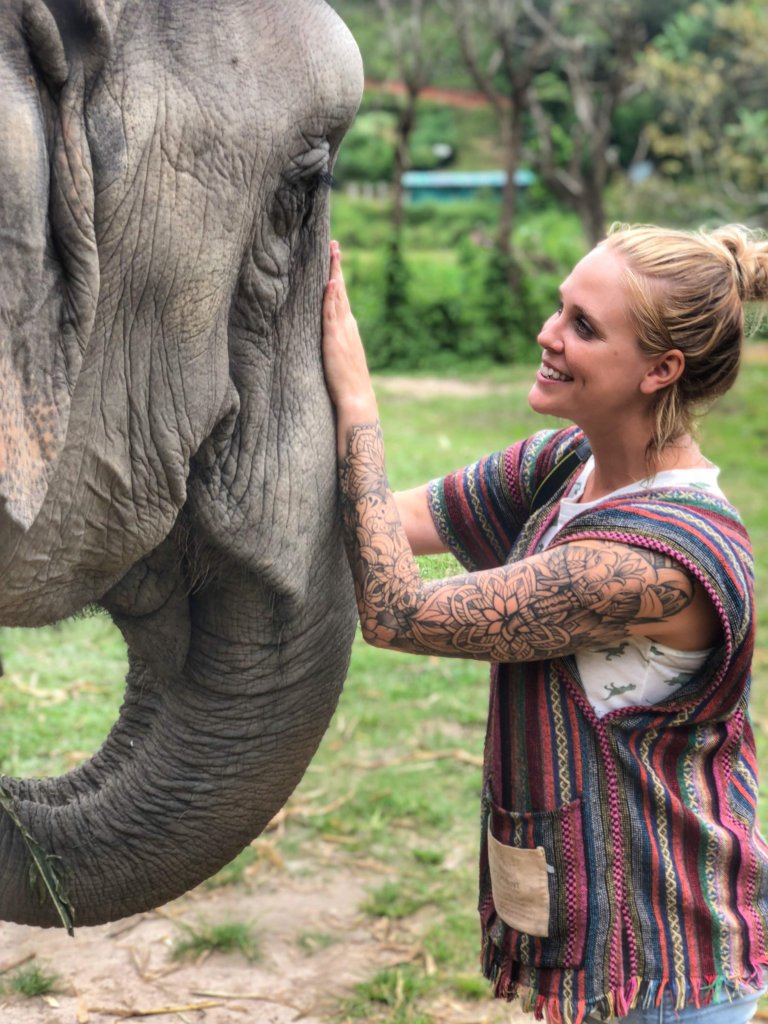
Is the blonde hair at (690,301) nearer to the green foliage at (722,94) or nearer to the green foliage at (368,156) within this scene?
the green foliage at (722,94)

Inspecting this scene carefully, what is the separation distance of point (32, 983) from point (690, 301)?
214 cm

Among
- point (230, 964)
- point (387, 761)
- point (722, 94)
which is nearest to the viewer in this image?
point (230, 964)

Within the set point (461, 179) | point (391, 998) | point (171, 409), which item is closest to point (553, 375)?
point (171, 409)

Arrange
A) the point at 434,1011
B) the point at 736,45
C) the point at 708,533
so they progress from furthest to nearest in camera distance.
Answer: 1. the point at 736,45
2. the point at 434,1011
3. the point at 708,533

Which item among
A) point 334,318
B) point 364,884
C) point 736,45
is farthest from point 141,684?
point 736,45

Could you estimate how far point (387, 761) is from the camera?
15.5 ft

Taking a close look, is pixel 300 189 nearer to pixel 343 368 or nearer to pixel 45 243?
pixel 343 368

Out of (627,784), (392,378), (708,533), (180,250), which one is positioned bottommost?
(392,378)

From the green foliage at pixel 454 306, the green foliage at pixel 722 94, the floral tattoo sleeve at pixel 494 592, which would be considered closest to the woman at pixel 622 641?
the floral tattoo sleeve at pixel 494 592

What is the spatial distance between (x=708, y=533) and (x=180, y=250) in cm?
86

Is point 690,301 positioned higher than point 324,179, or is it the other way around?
point 324,179

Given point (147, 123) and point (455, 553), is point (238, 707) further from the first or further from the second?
point (147, 123)

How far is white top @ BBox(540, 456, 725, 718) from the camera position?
2092 millimetres

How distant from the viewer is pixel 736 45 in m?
17.0
